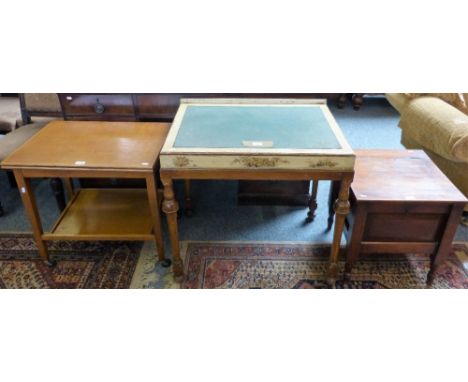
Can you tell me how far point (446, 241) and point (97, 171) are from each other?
1.47 metres

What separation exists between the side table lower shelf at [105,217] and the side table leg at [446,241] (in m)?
1.26

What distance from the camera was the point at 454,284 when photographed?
5.61 feet

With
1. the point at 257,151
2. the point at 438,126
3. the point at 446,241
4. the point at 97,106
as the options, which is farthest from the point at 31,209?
the point at 438,126

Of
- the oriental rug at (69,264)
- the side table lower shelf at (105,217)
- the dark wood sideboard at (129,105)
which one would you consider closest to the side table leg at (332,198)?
the dark wood sideboard at (129,105)

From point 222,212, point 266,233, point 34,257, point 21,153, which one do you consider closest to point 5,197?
point 34,257

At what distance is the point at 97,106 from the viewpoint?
2.05 meters

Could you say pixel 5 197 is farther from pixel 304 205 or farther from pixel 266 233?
pixel 304 205

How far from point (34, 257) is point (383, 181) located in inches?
66.4

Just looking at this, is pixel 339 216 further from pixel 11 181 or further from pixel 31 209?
pixel 11 181

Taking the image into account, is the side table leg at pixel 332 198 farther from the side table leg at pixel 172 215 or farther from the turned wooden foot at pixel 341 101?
the turned wooden foot at pixel 341 101

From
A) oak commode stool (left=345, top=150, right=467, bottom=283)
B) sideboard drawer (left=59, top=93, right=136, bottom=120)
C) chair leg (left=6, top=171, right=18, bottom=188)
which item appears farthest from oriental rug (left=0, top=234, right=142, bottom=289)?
oak commode stool (left=345, top=150, right=467, bottom=283)

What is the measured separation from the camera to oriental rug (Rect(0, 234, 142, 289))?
1709 mm

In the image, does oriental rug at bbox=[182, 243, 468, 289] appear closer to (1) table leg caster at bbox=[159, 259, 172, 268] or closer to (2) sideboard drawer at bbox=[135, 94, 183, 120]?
(1) table leg caster at bbox=[159, 259, 172, 268]

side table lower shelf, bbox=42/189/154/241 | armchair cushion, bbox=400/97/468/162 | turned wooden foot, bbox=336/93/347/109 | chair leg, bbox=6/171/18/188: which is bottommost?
chair leg, bbox=6/171/18/188
